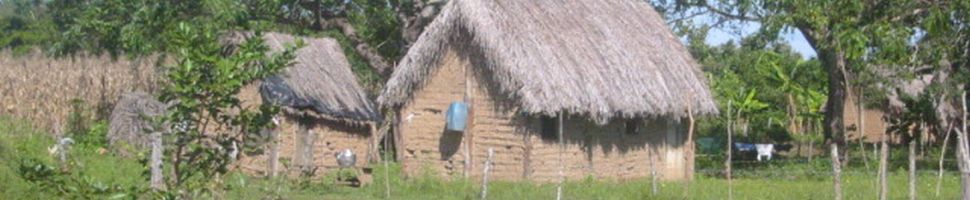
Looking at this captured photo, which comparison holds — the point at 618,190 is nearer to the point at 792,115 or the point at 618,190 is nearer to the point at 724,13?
the point at 724,13

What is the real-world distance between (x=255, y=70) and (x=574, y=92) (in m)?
10.3

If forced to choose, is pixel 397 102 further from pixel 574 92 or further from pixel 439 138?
pixel 574 92

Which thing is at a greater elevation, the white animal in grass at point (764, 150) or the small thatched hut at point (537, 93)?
the small thatched hut at point (537, 93)

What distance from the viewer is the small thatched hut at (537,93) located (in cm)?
1758

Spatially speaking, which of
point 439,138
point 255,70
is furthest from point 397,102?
point 255,70

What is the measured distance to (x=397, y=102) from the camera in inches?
752

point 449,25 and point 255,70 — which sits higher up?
point 449,25

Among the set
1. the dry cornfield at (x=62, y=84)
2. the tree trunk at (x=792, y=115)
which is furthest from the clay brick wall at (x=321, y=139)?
the tree trunk at (x=792, y=115)

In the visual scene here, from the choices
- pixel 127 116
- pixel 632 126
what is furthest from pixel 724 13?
pixel 127 116

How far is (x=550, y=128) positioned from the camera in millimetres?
18109

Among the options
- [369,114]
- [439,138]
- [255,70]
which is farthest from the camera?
[369,114]

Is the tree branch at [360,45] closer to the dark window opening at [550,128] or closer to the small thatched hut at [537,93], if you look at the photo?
the small thatched hut at [537,93]

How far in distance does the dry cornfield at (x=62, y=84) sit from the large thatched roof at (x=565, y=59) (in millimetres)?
5027

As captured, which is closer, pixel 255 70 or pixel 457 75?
pixel 255 70
